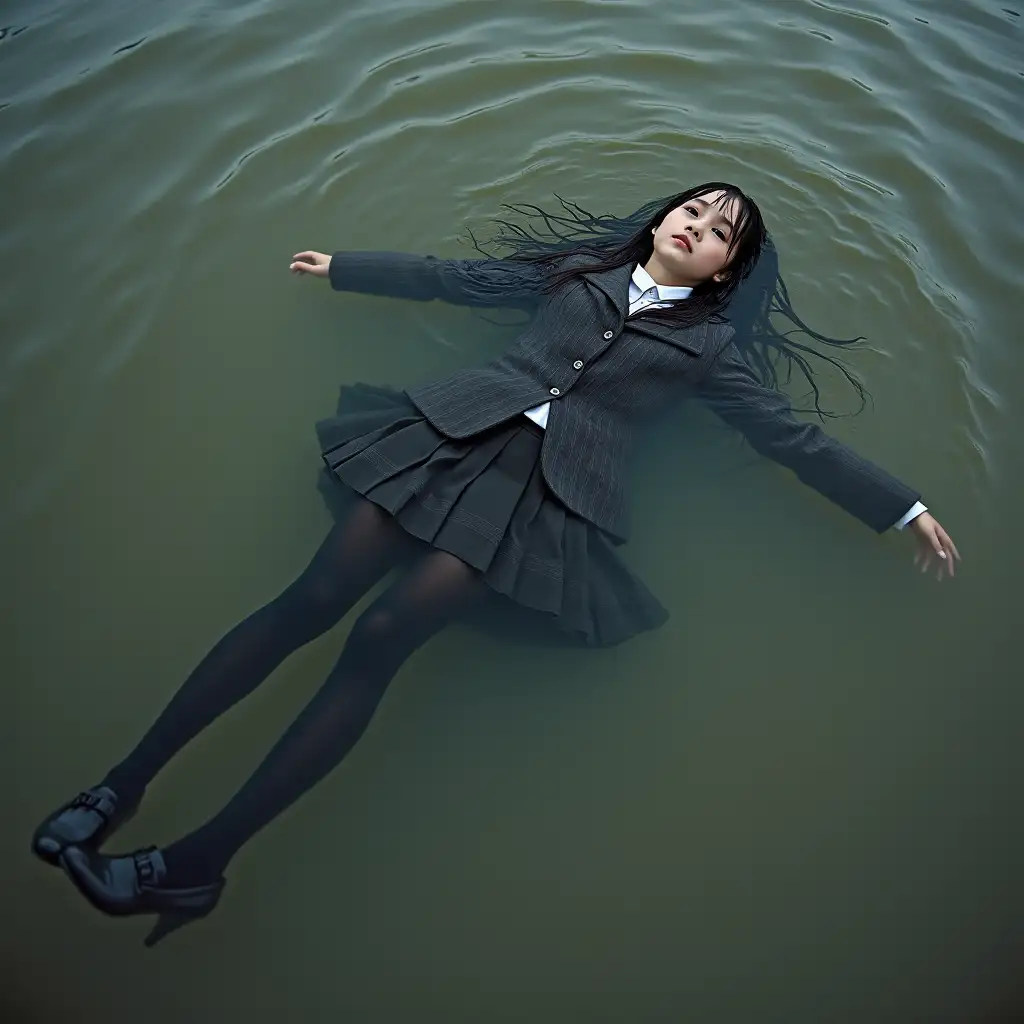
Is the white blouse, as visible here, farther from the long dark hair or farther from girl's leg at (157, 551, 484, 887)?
girl's leg at (157, 551, 484, 887)

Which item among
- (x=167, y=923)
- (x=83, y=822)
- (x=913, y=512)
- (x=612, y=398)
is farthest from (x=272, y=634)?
(x=913, y=512)

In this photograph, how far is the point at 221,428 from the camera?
385 cm

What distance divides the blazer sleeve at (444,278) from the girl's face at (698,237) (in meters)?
0.51

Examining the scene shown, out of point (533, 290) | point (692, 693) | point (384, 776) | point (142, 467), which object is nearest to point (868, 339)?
point (533, 290)

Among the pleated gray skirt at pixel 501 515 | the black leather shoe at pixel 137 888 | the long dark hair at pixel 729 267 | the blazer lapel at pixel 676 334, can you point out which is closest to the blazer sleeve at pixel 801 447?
the blazer lapel at pixel 676 334

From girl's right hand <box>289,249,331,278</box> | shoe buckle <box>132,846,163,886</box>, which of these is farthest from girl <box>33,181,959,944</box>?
girl's right hand <box>289,249,331,278</box>

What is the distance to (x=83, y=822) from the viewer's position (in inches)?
106

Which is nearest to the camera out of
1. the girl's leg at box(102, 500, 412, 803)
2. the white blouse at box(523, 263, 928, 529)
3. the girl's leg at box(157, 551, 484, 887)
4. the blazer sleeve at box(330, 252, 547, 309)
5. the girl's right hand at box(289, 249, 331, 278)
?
the girl's leg at box(157, 551, 484, 887)

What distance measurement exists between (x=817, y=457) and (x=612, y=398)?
75 centimetres

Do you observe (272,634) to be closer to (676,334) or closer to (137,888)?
(137,888)

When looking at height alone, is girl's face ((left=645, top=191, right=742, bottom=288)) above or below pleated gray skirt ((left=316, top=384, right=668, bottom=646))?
above

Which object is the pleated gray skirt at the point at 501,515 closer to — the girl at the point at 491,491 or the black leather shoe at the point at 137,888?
the girl at the point at 491,491

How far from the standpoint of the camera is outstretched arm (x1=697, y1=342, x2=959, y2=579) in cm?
334

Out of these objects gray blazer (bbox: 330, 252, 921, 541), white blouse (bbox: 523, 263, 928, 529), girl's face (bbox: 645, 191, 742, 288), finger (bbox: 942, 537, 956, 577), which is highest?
girl's face (bbox: 645, 191, 742, 288)
